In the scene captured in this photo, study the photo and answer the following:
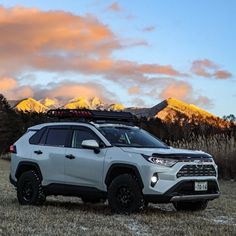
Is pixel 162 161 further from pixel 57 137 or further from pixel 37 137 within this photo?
pixel 37 137

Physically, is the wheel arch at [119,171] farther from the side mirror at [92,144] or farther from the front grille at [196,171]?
the front grille at [196,171]

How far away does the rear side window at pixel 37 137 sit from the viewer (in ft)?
39.4

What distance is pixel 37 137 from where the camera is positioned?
12062mm

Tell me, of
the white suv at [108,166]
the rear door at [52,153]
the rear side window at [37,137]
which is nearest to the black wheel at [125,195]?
the white suv at [108,166]

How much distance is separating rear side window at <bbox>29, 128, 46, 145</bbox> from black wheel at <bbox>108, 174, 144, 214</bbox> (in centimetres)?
254

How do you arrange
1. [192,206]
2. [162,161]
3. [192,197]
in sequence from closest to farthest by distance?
1. [162,161]
2. [192,197]
3. [192,206]

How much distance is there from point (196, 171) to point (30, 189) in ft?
12.1

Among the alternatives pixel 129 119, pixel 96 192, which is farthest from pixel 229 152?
pixel 96 192

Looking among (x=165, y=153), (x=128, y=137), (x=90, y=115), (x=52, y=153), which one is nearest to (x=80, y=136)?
(x=90, y=115)

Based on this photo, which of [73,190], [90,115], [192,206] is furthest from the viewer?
[90,115]

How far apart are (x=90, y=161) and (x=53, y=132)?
1.58 meters

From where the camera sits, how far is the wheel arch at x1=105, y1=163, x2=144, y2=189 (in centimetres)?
997

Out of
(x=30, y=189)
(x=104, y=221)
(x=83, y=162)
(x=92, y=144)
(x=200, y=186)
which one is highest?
(x=92, y=144)

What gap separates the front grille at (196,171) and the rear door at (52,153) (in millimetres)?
2560
